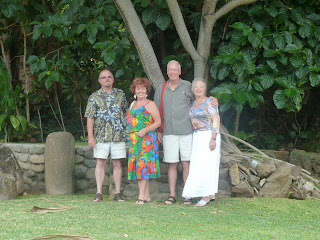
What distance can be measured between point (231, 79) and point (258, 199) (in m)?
1.55

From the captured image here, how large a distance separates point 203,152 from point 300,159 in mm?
3462

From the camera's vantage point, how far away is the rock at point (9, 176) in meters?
5.83

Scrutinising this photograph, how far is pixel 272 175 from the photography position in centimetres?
613

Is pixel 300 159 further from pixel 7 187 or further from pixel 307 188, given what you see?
pixel 7 187

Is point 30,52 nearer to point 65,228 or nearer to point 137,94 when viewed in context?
point 137,94

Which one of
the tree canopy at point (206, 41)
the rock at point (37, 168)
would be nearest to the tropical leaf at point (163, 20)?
the tree canopy at point (206, 41)

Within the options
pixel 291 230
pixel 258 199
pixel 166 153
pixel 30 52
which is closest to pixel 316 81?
pixel 258 199

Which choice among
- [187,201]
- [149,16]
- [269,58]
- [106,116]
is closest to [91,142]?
[106,116]

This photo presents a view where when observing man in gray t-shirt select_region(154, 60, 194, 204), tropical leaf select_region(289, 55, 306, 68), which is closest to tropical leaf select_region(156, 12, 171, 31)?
man in gray t-shirt select_region(154, 60, 194, 204)

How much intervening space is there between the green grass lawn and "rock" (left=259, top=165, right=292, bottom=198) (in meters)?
0.29

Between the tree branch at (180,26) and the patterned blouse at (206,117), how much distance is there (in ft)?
3.30

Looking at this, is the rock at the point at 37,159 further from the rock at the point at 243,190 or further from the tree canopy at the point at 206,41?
the rock at the point at 243,190

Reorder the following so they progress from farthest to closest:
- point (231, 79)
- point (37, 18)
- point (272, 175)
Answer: point (37, 18) → point (231, 79) → point (272, 175)

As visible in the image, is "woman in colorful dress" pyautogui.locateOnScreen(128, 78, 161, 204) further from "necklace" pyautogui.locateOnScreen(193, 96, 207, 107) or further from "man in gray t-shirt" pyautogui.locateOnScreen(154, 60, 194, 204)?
"necklace" pyautogui.locateOnScreen(193, 96, 207, 107)
